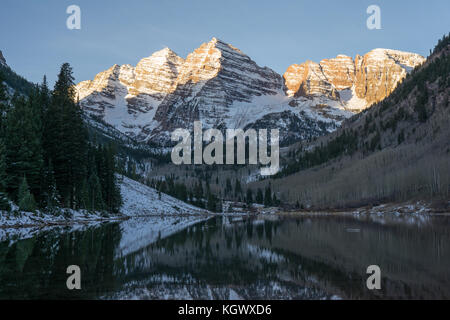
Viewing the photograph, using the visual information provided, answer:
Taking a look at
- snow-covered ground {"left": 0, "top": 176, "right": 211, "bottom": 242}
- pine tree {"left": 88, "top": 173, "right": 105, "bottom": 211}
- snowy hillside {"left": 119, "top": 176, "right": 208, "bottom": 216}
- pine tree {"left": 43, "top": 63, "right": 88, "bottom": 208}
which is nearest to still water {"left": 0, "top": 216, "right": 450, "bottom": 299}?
snow-covered ground {"left": 0, "top": 176, "right": 211, "bottom": 242}

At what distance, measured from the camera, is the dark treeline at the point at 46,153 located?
194 ft

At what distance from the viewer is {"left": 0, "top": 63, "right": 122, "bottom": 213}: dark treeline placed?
59125mm

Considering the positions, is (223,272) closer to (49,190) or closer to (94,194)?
(49,190)

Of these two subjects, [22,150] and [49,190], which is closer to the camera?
[22,150]

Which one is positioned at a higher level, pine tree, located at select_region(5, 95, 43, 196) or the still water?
pine tree, located at select_region(5, 95, 43, 196)

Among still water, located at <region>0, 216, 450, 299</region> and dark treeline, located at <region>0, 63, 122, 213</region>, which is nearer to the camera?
still water, located at <region>0, 216, 450, 299</region>

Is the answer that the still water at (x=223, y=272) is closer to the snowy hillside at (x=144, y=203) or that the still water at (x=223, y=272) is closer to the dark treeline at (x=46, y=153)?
the dark treeline at (x=46, y=153)

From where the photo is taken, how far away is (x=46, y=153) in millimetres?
70562

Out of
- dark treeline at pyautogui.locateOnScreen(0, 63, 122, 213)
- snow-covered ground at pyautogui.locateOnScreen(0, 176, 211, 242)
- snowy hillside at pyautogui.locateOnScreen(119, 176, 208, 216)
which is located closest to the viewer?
snow-covered ground at pyautogui.locateOnScreen(0, 176, 211, 242)

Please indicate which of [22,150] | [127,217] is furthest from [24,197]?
[127,217]

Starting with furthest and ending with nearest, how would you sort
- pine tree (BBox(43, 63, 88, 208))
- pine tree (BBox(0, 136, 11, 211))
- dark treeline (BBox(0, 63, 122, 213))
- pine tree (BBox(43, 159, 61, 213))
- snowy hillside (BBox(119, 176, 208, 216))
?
snowy hillside (BBox(119, 176, 208, 216))
pine tree (BBox(43, 63, 88, 208))
pine tree (BBox(43, 159, 61, 213))
dark treeline (BBox(0, 63, 122, 213))
pine tree (BBox(0, 136, 11, 211))

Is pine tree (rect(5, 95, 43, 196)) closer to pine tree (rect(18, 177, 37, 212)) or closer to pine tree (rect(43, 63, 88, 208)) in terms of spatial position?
pine tree (rect(18, 177, 37, 212))
